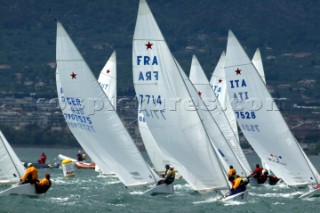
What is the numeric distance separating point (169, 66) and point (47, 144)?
3905 inches

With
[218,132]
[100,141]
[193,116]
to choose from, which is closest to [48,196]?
[100,141]

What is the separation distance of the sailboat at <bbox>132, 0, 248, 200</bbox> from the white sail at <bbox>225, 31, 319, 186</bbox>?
6.42 metres

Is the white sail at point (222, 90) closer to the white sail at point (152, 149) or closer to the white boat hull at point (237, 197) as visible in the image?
the white sail at point (152, 149)

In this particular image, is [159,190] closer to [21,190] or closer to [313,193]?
[21,190]

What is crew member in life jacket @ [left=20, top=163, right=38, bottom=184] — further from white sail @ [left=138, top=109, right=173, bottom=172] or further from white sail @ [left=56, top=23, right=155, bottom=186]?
white sail @ [left=138, top=109, right=173, bottom=172]

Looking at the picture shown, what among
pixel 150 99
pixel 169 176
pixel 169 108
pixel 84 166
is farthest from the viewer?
pixel 84 166

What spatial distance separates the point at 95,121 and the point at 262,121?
8.12 m

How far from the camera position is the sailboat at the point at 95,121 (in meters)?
46.2

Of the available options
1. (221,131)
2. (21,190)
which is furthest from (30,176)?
(221,131)

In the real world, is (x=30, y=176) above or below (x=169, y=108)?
below

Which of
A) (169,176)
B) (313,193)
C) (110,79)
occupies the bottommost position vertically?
(313,193)

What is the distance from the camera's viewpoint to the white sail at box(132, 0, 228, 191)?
44062mm

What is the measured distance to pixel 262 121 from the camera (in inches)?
2034

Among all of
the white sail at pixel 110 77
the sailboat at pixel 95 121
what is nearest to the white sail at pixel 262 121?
the sailboat at pixel 95 121
